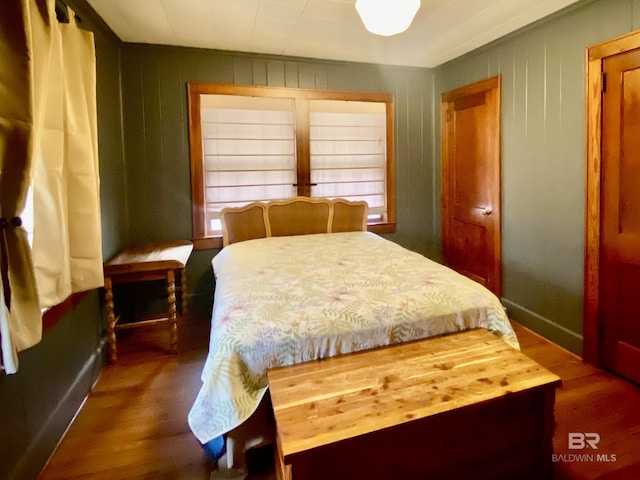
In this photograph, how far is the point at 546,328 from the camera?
113 inches

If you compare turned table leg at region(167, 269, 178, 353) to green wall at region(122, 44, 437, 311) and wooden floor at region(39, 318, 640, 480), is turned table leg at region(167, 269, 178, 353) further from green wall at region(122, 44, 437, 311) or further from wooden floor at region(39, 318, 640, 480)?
green wall at region(122, 44, 437, 311)

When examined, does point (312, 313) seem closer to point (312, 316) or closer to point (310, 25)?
point (312, 316)

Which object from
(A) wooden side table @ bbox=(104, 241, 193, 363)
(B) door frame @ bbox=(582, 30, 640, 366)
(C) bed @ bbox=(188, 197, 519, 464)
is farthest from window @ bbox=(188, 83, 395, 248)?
(B) door frame @ bbox=(582, 30, 640, 366)

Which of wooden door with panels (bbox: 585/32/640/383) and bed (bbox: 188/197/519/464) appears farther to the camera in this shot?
wooden door with panels (bbox: 585/32/640/383)

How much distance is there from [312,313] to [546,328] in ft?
6.91

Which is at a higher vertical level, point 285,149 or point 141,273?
point 285,149

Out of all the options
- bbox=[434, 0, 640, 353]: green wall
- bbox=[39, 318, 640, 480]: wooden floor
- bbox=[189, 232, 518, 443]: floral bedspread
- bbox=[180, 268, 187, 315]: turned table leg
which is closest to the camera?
bbox=[189, 232, 518, 443]: floral bedspread

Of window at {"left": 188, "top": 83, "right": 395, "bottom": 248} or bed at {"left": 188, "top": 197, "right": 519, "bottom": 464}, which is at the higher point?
window at {"left": 188, "top": 83, "right": 395, "bottom": 248}

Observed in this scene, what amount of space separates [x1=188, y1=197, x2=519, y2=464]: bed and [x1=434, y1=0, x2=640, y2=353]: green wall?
106 cm

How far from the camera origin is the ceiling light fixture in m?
1.89

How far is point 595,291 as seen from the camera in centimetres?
245

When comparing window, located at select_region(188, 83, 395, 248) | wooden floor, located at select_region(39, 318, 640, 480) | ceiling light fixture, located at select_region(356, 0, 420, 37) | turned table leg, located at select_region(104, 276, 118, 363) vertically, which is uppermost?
ceiling light fixture, located at select_region(356, 0, 420, 37)

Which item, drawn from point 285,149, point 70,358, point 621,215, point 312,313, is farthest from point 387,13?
point 70,358

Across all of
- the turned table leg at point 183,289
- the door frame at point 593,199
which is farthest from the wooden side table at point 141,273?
the door frame at point 593,199
